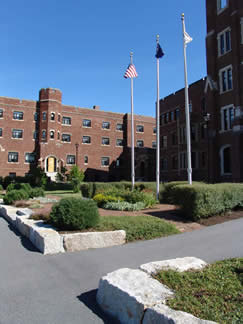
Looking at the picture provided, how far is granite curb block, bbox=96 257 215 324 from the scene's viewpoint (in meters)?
2.84

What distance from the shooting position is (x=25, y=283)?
482 centimetres

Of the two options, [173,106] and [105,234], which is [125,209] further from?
[173,106]

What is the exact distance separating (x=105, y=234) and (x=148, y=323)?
14.0 ft

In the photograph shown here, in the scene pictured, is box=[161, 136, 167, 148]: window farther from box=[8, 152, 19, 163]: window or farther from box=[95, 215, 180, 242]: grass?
box=[95, 215, 180, 242]: grass

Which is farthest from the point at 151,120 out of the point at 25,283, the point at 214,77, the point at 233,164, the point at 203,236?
the point at 25,283

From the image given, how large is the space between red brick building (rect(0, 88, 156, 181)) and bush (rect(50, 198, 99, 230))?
37099 mm

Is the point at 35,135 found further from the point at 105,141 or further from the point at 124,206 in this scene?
the point at 124,206

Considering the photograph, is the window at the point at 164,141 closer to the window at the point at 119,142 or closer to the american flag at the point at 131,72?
the window at the point at 119,142

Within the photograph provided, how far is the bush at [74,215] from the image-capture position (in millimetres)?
7637

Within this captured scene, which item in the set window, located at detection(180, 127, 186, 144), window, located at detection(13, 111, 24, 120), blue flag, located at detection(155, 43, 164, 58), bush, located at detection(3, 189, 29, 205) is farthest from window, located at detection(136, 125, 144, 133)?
bush, located at detection(3, 189, 29, 205)

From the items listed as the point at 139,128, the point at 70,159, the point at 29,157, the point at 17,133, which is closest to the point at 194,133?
the point at 139,128

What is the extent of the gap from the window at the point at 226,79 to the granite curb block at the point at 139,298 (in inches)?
1009

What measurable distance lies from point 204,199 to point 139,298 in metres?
7.44

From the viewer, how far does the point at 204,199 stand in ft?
33.1
